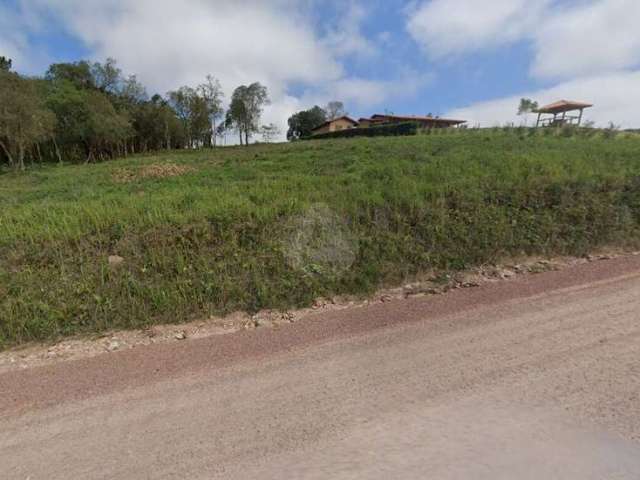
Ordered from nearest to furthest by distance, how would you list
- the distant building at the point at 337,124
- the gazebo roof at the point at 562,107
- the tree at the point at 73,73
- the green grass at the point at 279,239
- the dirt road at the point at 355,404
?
the dirt road at the point at 355,404
the green grass at the point at 279,239
the gazebo roof at the point at 562,107
the tree at the point at 73,73
the distant building at the point at 337,124

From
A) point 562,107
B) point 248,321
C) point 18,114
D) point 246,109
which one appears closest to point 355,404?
point 248,321

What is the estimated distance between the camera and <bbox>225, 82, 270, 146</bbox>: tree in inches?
1951

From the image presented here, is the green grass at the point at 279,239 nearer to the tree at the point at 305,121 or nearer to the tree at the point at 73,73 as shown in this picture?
the tree at the point at 73,73

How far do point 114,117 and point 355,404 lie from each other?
41.1 metres

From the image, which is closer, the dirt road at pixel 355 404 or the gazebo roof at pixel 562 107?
the dirt road at pixel 355 404

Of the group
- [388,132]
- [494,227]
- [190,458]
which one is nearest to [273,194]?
[494,227]

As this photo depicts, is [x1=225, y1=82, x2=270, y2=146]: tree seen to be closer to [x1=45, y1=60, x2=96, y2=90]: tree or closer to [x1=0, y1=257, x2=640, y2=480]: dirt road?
[x1=45, y1=60, x2=96, y2=90]: tree

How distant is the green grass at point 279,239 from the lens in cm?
391

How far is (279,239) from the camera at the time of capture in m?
5.06

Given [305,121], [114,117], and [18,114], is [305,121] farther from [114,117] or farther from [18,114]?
[18,114]

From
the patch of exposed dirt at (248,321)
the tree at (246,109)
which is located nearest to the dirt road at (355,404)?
the patch of exposed dirt at (248,321)

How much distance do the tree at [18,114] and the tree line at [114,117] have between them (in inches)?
11.6

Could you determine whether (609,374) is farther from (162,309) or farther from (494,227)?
(162,309)

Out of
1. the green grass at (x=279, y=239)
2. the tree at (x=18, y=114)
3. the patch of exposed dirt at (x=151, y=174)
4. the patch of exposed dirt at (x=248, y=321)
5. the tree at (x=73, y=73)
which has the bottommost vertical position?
the patch of exposed dirt at (x=248, y=321)
